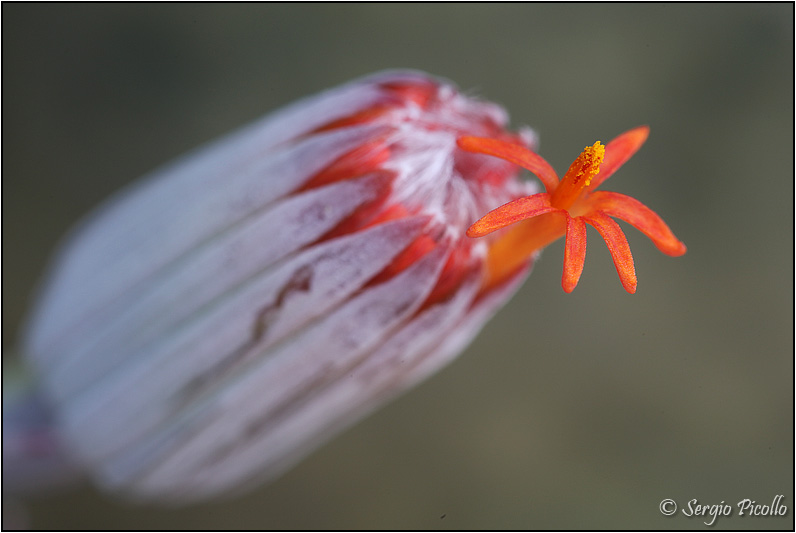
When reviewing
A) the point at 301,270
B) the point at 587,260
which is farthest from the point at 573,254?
the point at 587,260

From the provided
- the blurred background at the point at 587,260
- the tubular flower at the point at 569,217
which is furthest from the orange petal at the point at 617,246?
the blurred background at the point at 587,260

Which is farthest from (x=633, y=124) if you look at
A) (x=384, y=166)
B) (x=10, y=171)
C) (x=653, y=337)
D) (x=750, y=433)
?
(x=10, y=171)

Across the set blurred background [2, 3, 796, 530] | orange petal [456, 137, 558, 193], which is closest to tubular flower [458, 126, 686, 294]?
orange petal [456, 137, 558, 193]

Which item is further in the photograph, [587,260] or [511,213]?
[587,260]

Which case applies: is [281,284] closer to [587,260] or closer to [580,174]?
[580,174]

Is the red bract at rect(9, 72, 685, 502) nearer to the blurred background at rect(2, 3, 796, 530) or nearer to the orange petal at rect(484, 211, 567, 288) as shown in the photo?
the orange petal at rect(484, 211, 567, 288)

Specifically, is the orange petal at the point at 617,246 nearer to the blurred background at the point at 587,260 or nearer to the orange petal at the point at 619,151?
the orange petal at the point at 619,151

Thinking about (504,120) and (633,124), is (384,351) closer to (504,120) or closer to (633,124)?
(504,120)
